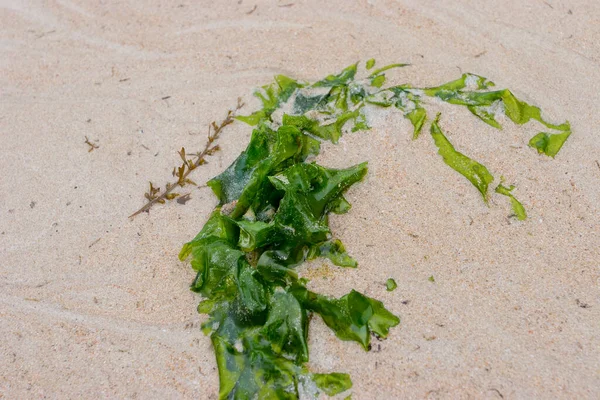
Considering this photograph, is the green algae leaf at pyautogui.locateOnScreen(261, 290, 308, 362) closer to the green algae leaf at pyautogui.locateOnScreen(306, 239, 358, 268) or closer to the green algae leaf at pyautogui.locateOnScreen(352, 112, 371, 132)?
the green algae leaf at pyautogui.locateOnScreen(306, 239, 358, 268)

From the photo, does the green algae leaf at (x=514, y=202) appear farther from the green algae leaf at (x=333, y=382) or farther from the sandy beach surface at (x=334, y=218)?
the green algae leaf at (x=333, y=382)

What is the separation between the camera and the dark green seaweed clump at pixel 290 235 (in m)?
1.66

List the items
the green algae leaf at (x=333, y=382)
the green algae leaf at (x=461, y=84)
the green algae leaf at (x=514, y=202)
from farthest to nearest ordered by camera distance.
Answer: the green algae leaf at (x=461, y=84) < the green algae leaf at (x=514, y=202) < the green algae leaf at (x=333, y=382)

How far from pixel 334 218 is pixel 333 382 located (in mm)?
589

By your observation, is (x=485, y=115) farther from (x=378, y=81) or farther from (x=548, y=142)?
(x=378, y=81)

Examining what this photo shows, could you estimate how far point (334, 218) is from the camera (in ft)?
6.49

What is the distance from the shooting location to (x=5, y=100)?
9.01ft

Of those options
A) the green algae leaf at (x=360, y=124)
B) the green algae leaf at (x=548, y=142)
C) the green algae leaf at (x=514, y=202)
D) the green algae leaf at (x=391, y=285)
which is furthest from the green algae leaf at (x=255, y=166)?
the green algae leaf at (x=548, y=142)

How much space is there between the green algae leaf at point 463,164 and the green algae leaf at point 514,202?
0.05 m

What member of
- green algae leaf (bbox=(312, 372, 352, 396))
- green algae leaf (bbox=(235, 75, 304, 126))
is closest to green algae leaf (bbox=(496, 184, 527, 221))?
green algae leaf (bbox=(312, 372, 352, 396))

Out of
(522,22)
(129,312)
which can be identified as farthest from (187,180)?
(522,22)

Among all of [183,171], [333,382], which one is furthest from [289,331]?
[183,171]

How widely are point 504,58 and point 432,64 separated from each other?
1.09 ft

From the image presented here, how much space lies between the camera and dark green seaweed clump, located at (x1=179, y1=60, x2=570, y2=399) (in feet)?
5.45
